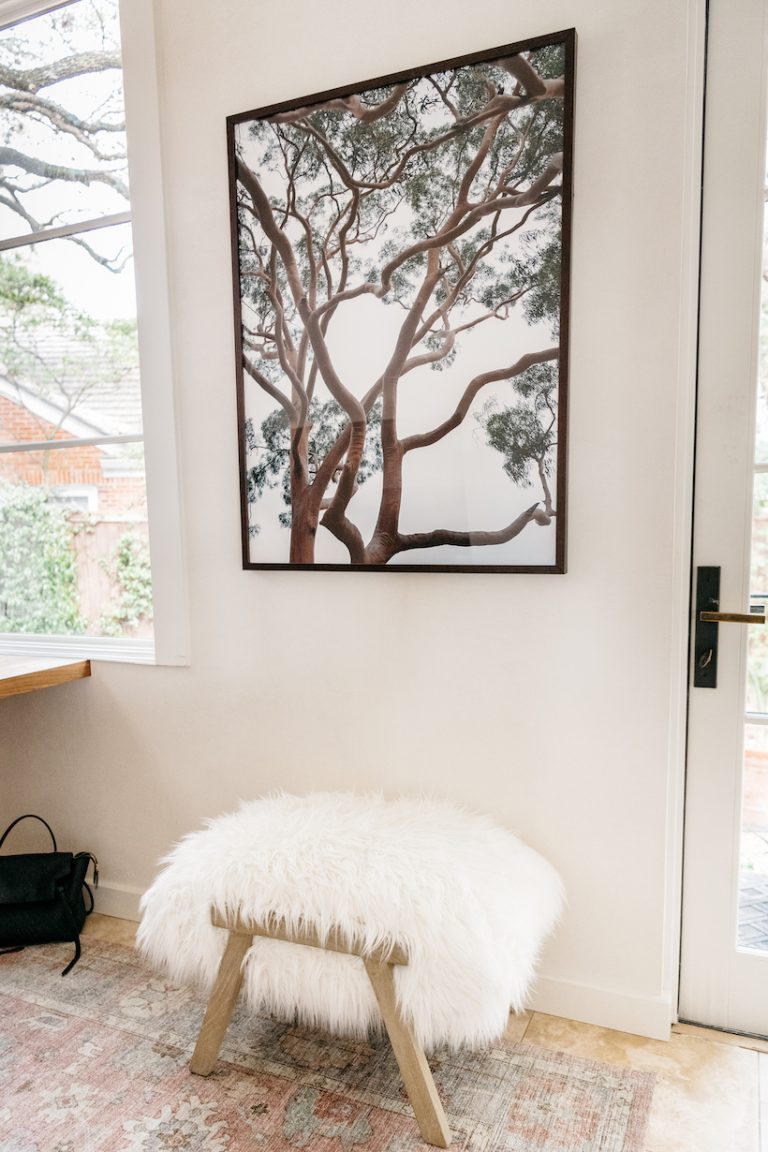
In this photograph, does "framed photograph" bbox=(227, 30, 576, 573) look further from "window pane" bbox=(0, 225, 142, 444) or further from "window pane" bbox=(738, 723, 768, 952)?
"window pane" bbox=(738, 723, 768, 952)

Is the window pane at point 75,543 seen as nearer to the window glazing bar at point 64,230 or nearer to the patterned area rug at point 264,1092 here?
the window glazing bar at point 64,230

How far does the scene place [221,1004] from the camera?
1.46 m

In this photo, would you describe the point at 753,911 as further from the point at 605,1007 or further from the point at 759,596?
the point at 759,596

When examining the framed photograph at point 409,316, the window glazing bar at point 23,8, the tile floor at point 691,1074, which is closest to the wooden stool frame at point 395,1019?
the tile floor at point 691,1074

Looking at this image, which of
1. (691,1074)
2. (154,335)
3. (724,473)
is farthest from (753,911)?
(154,335)

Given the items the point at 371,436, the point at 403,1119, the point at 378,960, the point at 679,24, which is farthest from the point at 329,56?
the point at 403,1119

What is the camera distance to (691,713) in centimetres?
162

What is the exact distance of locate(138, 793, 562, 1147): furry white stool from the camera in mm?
1287

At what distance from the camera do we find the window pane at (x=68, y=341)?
83.6 inches

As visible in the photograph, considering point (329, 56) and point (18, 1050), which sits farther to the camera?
point (329, 56)

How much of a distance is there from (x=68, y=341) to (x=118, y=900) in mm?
1630

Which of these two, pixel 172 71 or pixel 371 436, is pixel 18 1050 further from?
pixel 172 71

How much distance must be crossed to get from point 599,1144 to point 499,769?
692 mm

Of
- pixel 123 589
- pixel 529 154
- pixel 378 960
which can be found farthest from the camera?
pixel 123 589
